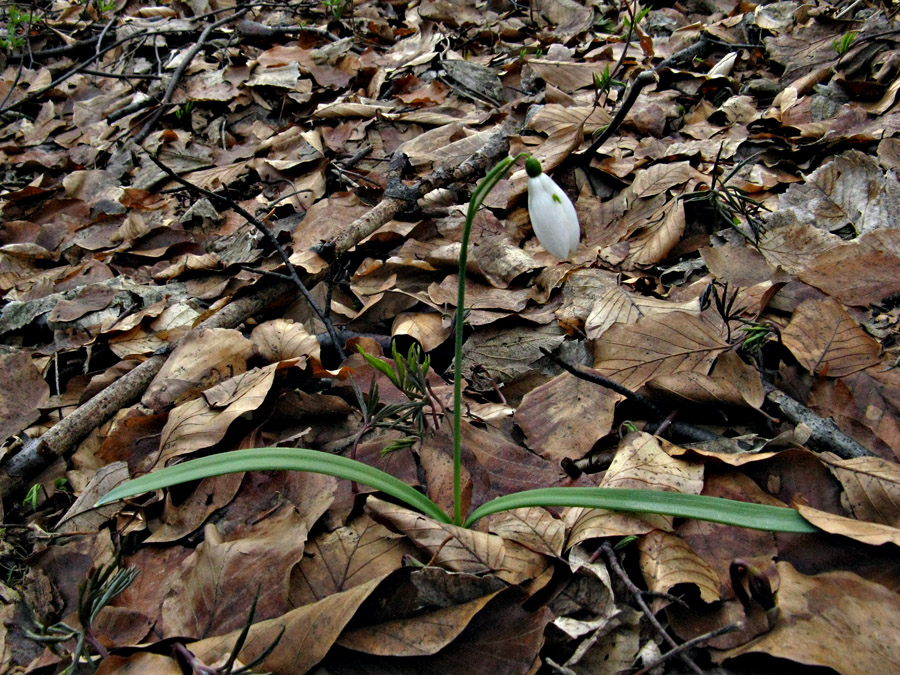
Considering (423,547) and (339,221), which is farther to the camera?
(339,221)

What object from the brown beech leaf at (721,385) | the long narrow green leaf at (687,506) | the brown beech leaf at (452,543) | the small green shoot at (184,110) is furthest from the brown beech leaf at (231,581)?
the small green shoot at (184,110)

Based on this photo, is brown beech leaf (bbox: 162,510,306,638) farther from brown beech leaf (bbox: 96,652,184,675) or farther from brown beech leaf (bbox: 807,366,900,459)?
A: brown beech leaf (bbox: 807,366,900,459)

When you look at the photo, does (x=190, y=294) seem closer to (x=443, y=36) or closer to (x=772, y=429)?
(x=772, y=429)

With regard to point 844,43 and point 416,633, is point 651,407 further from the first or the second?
point 844,43

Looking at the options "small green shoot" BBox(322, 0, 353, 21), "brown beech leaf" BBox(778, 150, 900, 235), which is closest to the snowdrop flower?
"brown beech leaf" BBox(778, 150, 900, 235)

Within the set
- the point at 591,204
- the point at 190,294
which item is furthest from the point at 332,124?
the point at 591,204

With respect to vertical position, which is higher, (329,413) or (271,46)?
(271,46)

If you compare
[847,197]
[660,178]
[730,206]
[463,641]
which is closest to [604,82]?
[660,178]
